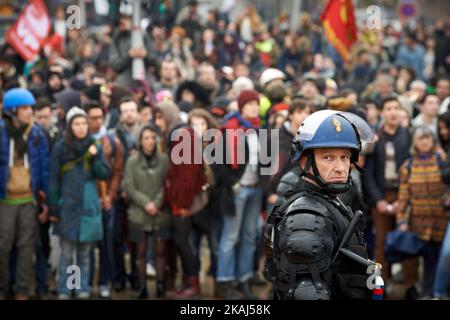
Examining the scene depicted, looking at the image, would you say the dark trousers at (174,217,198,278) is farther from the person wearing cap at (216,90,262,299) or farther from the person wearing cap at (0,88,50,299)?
the person wearing cap at (0,88,50,299)

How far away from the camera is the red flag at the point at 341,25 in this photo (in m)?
14.3

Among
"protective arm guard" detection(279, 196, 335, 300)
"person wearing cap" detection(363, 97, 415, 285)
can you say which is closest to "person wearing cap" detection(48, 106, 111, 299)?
"person wearing cap" detection(363, 97, 415, 285)

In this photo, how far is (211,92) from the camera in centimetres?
1302

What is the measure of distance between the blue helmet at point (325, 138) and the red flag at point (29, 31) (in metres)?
9.61

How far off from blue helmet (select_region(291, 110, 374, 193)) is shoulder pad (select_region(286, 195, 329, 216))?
0.13m

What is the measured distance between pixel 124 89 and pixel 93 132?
1.54m

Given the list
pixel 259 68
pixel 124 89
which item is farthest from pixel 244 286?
pixel 259 68

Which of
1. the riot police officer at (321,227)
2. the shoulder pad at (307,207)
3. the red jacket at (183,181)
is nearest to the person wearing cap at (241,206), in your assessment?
the red jacket at (183,181)

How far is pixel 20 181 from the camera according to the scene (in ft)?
31.1

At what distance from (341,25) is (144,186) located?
548 cm

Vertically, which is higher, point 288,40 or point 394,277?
point 288,40

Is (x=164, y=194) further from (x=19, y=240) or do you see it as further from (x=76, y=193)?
(x=19, y=240)
